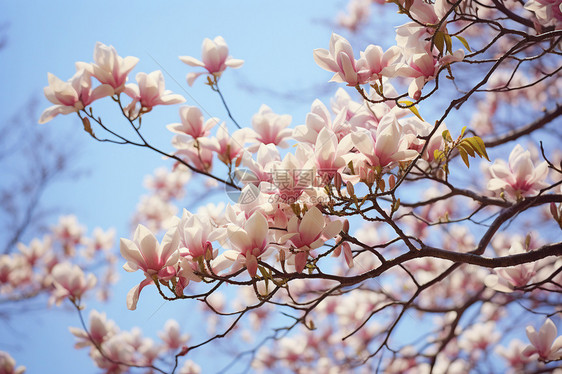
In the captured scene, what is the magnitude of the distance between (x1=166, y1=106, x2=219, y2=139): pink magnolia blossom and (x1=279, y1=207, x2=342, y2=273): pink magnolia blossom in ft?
2.43

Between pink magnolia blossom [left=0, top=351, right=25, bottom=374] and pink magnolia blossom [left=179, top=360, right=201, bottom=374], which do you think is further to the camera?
pink magnolia blossom [left=179, top=360, right=201, bottom=374]

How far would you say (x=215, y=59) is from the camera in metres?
1.62

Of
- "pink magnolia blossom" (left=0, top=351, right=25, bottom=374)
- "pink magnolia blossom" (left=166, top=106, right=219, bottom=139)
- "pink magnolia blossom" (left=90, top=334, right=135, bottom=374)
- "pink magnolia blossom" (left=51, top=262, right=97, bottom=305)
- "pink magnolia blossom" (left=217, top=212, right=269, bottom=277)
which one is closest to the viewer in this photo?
"pink magnolia blossom" (left=217, top=212, right=269, bottom=277)

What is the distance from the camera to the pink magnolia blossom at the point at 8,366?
2.53 meters

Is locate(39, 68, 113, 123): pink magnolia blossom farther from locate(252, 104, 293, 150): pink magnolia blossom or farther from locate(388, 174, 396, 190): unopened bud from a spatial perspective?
locate(388, 174, 396, 190): unopened bud

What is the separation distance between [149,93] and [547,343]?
1.53m

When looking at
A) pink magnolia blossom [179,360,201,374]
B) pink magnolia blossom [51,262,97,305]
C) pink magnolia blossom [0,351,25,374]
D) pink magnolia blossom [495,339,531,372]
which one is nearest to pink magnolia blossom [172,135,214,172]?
pink magnolia blossom [51,262,97,305]

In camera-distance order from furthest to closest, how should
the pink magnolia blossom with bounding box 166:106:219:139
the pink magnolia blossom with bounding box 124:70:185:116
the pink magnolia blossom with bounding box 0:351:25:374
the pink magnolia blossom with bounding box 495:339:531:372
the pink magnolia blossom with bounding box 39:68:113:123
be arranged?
the pink magnolia blossom with bounding box 495:339:531:372, the pink magnolia blossom with bounding box 0:351:25:374, the pink magnolia blossom with bounding box 166:106:219:139, the pink magnolia blossom with bounding box 124:70:185:116, the pink magnolia blossom with bounding box 39:68:113:123

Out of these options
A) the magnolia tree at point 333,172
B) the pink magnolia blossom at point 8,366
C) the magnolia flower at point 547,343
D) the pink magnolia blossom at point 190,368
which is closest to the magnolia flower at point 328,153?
the magnolia tree at point 333,172

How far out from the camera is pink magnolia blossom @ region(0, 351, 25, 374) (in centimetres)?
253

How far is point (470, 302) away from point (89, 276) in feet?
5.95

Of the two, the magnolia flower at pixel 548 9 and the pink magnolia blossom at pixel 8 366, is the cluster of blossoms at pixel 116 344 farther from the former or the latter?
the magnolia flower at pixel 548 9

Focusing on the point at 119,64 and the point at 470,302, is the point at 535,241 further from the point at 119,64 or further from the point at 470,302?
the point at 119,64

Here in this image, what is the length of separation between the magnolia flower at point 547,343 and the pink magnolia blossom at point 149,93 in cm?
141
